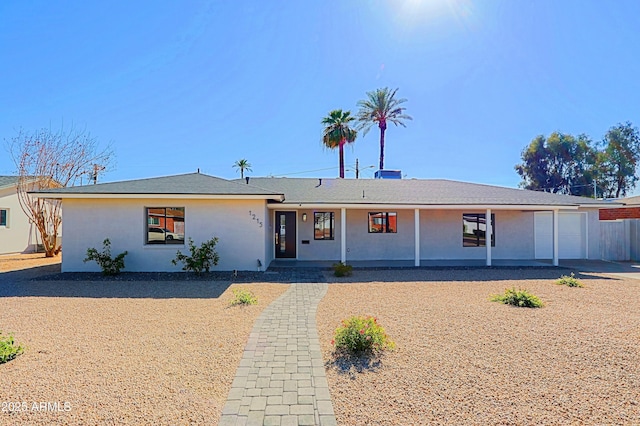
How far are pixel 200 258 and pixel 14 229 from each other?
14.2 metres

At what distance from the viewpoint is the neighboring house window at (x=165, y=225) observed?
10.5 meters

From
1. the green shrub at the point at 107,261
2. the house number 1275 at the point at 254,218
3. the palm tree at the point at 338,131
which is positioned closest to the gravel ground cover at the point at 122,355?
the green shrub at the point at 107,261

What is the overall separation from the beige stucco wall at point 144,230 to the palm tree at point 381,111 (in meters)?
18.4

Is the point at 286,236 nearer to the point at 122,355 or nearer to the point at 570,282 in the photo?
the point at 122,355

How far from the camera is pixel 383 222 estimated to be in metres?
13.8

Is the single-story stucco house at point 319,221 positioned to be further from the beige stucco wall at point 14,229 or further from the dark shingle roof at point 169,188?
the beige stucco wall at point 14,229

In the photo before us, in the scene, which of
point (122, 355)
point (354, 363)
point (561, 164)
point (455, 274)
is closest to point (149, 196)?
point (122, 355)

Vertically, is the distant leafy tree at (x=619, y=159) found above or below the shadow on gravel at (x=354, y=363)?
above

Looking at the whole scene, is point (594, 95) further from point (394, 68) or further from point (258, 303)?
point (258, 303)

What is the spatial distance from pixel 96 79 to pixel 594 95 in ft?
70.4

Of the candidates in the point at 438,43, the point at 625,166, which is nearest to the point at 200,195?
the point at 438,43

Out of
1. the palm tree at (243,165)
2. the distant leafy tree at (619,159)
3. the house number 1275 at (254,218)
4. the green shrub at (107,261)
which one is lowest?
the green shrub at (107,261)

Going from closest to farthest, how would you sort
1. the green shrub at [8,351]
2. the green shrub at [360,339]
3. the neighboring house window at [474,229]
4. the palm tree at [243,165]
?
the green shrub at [8,351] → the green shrub at [360,339] → the neighboring house window at [474,229] → the palm tree at [243,165]

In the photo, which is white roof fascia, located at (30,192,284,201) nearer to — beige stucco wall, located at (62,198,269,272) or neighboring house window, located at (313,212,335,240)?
beige stucco wall, located at (62,198,269,272)
